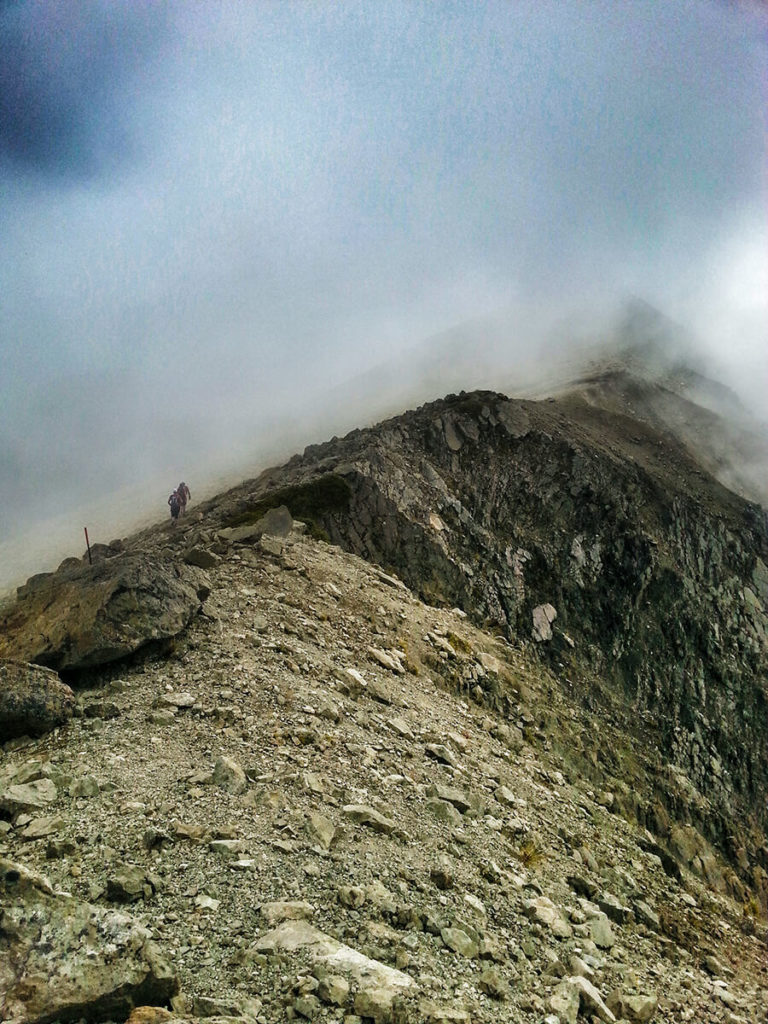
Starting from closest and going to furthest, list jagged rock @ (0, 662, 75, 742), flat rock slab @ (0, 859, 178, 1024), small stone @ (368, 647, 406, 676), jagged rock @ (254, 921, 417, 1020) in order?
flat rock slab @ (0, 859, 178, 1024)
jagged rock @ (254, 921, 417, 1020)
jagged rock @ (0, 662, 75, 742)
small stone @ (368, 647, 406, 676)

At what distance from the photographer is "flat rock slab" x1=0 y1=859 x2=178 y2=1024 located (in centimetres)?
837

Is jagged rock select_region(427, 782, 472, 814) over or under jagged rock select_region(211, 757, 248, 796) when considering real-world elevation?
under

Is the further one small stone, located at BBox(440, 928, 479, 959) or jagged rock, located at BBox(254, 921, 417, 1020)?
small stone, located at BBox(440, 928, 479, 959)

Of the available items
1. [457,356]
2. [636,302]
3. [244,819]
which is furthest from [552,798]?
[636,302]

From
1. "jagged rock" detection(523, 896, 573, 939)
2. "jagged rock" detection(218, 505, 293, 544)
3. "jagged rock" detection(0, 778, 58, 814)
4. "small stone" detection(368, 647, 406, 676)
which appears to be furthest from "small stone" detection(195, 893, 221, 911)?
"jagged rock" detection(218, 505, 293, 544)

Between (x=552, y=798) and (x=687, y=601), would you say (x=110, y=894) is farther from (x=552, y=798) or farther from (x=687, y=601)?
(x=687, y=601)

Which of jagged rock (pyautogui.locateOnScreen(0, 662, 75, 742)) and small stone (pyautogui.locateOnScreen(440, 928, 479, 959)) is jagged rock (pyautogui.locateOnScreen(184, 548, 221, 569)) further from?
small stone (pyautogui.locateOnScreen(440, 928, 479, 959))

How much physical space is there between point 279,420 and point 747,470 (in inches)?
2204

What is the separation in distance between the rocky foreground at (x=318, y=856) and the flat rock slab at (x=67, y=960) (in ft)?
0.08

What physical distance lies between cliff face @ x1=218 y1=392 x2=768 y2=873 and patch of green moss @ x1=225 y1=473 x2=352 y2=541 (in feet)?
0.30

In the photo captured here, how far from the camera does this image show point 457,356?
114562 millimetres

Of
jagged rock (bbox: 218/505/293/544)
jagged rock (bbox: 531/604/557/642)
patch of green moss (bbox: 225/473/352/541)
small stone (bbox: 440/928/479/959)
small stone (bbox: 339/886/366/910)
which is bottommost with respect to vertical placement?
small stone (bbox: 440/928/479/959)

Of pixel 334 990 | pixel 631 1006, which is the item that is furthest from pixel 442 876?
pixel 334 990

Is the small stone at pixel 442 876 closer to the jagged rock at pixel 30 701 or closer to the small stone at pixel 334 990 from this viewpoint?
the small stone at pixel 334 990
